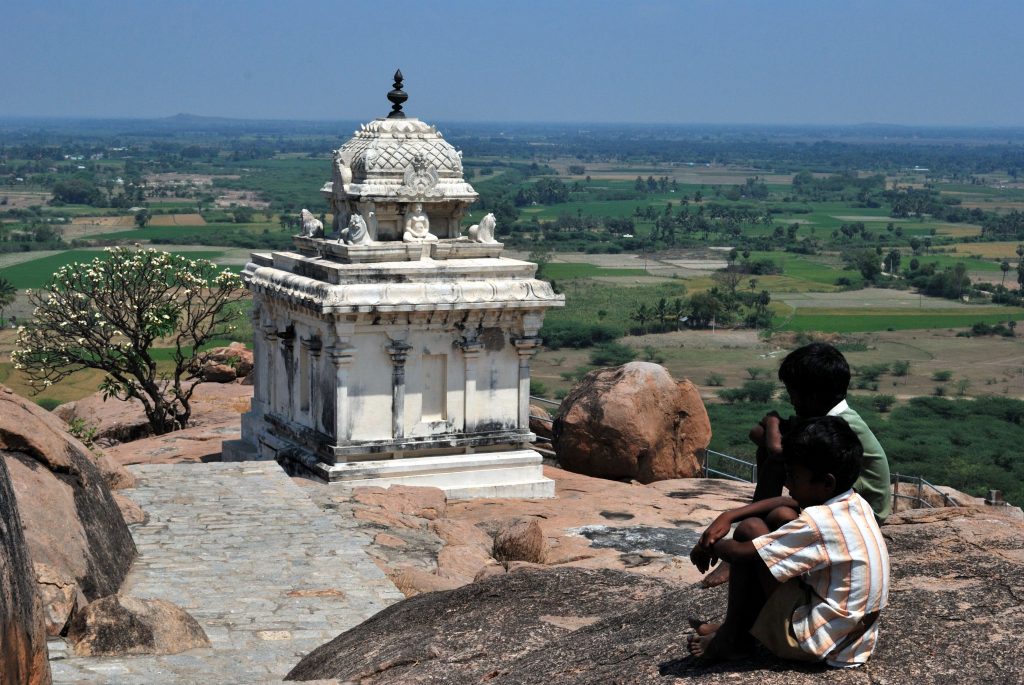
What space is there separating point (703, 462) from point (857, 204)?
519 feet

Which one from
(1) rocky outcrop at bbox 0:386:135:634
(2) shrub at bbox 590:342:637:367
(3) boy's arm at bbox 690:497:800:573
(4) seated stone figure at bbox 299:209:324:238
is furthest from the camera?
(2) shrub at bbox 590:342:637:367

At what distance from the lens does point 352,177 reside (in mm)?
19109

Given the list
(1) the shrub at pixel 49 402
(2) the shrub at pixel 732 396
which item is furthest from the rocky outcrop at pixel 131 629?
(2) the shrub at pixel 732 396

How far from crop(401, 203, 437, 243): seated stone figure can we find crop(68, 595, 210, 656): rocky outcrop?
925 cm

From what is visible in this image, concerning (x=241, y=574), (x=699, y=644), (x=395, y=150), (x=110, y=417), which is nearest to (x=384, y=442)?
(x=395, y=150)

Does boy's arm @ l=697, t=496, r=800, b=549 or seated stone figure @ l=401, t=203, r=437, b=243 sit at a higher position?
boy's arm @ l=697, t=496, r=800, b=549

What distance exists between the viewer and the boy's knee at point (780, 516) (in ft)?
18.6

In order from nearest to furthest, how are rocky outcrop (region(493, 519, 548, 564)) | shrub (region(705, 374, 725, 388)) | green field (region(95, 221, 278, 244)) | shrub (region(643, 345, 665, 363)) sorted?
rocky outcrop (region(493, 519, 548, 564)), shrub (region(705, 374, 725, 388)), shrub (region(643, 345, 665, 363)), green field (region(95, 221, 278, 244))

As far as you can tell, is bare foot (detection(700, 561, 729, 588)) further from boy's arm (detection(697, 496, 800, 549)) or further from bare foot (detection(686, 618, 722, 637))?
boy's arm (detection(697, 496, 800, 549))

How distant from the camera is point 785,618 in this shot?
18.3 feet

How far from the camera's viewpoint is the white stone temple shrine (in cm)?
1767

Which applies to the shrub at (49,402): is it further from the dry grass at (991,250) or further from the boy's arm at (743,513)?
the dry grass at (991,250)

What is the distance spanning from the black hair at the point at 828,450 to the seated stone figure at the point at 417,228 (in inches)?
511

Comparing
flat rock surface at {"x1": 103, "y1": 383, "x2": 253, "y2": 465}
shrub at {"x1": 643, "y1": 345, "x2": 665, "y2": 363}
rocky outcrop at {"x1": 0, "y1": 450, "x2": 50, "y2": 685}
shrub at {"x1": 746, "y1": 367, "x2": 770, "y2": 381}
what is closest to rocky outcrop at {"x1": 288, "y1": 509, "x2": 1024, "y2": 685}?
rocky outcrop at {"x1": 0, "y1": 450, "x2": 50, "y2": 685}
